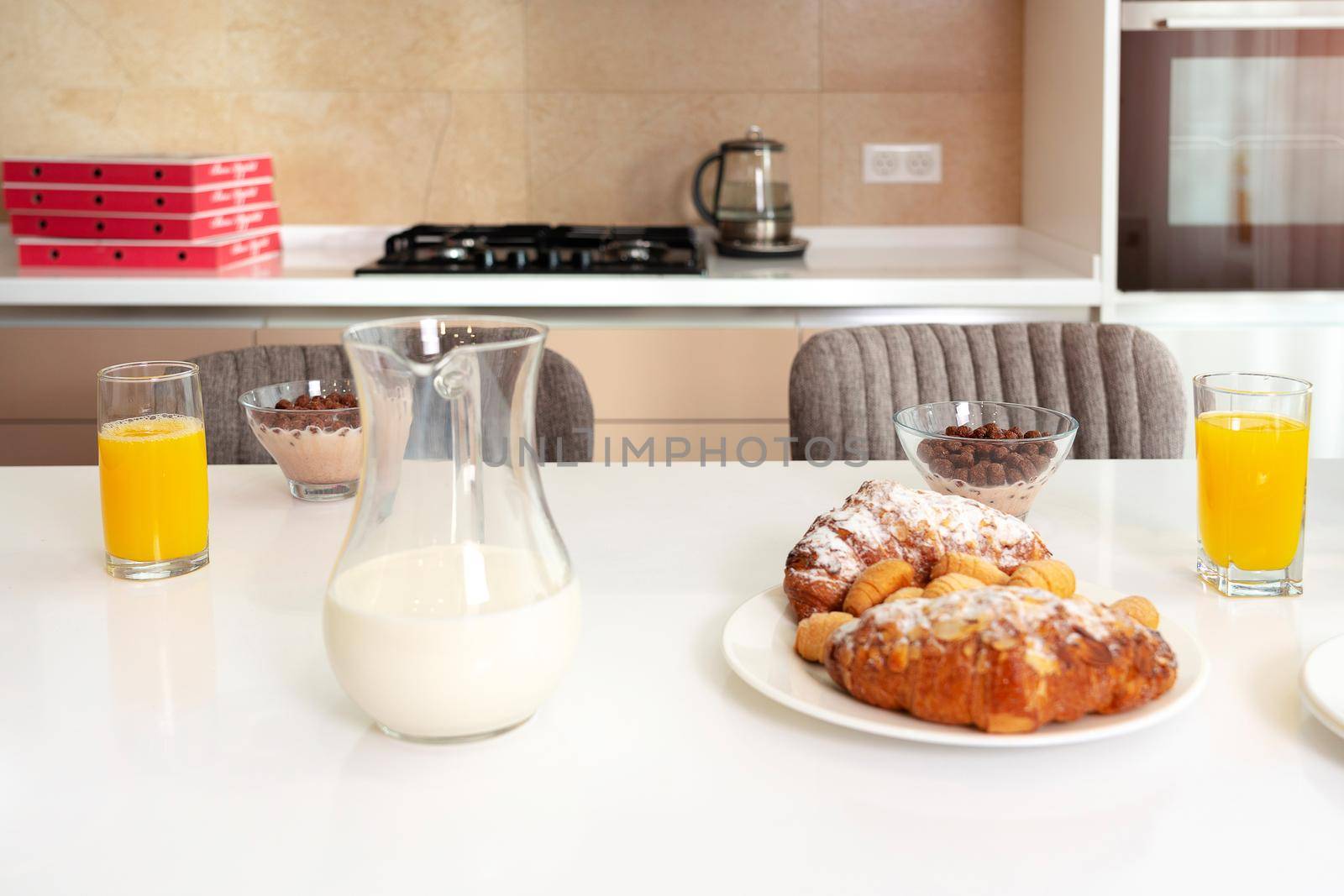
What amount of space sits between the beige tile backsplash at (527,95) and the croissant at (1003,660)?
83.9 inches

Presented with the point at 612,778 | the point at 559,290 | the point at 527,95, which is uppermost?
the point at 527,95

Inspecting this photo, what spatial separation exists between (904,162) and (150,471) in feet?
6.73

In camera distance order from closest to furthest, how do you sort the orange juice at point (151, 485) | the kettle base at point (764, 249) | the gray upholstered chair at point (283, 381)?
1. the orange juice at point (151, 485)
2. the gray upholstered chair at point (283, 381)
3. the kettle base at point (764, 249)

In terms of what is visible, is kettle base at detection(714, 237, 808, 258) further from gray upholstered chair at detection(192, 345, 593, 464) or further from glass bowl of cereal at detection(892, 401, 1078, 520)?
glass bowl of cereal at detection(892, 401, 1078, 520)

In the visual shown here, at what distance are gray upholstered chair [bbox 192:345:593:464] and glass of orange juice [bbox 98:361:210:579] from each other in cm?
51

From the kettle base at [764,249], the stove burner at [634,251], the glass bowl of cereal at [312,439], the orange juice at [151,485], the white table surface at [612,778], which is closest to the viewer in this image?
the white table surface at [612,778]

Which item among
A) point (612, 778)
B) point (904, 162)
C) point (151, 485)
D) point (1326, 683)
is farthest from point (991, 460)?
point (904, 162)

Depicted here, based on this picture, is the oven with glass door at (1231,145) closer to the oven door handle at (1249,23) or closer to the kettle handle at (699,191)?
the oven door handle at (1249,23)

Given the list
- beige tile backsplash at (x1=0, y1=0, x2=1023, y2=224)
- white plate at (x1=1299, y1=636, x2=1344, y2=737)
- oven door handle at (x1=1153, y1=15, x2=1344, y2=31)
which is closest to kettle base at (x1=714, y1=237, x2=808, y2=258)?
beige tile backsplash at (x1=0, y1=0, x2=1023, y2=224)

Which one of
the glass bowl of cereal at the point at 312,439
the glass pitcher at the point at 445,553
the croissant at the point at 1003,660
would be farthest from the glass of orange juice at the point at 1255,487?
the glass bowl of cereal at the point at 312,439

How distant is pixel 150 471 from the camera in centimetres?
84

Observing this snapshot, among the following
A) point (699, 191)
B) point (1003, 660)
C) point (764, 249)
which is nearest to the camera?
point (1003, 660)

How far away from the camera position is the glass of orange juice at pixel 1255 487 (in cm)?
79

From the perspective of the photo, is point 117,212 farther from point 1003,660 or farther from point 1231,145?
point 1003,660
